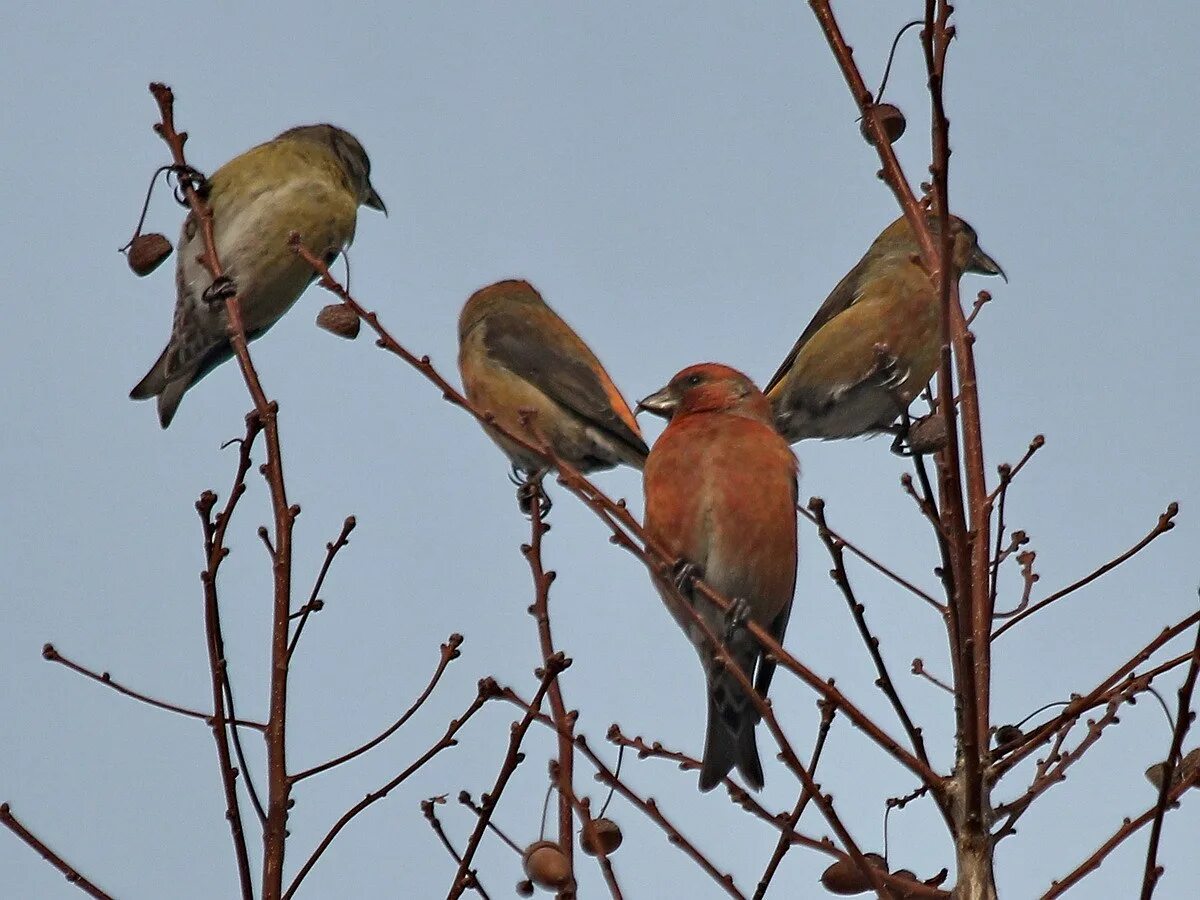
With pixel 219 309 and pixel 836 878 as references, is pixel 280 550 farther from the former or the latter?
pixel 219 309

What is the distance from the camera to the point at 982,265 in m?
6.36

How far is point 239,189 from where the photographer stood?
519 cm

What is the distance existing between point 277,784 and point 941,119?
141cm

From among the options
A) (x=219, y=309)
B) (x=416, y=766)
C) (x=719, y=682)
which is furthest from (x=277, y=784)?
(x=219, y=309)

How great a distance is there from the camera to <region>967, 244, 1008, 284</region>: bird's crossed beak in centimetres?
633

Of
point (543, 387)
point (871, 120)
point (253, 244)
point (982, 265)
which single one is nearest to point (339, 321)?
point (871, 120)

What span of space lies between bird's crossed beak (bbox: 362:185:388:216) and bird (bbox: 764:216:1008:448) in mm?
1797

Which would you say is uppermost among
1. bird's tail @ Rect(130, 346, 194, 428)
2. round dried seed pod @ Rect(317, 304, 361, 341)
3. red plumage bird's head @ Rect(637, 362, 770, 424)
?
bird's tail @ Rect(130, 346, 194, 428)

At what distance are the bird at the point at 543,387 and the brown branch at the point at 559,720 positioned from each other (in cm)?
222

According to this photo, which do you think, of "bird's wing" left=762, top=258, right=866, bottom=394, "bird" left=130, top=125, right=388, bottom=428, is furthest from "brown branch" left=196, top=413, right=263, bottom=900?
"bird's wing" left=762, top=258, right=866, bottom=394

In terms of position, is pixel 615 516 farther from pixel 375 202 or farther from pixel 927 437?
pixel 375 202

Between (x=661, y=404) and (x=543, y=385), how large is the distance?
4.74ft

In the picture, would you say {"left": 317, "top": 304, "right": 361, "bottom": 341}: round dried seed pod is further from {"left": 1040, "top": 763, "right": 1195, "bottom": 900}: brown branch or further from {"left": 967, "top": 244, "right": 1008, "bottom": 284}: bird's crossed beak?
{"left": 967, "top": 244, "right": 1008, "bottom": 284}: bird's crossed beak

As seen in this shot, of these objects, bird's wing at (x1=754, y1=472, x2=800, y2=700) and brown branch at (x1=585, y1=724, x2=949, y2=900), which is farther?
bird's wing at (x1=754, y1=472, x2=800, y2=700)
